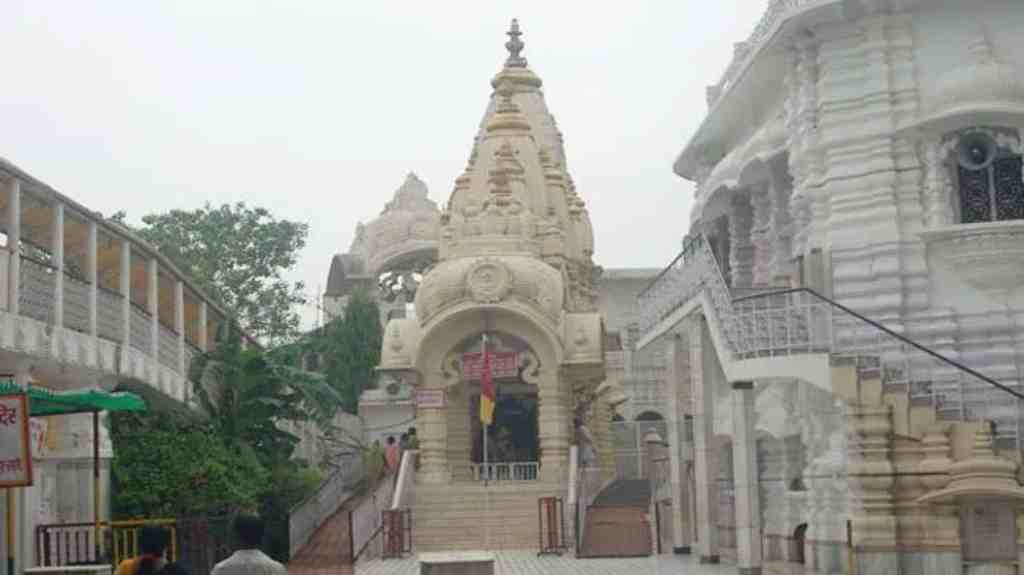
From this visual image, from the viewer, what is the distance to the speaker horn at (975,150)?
2183cm

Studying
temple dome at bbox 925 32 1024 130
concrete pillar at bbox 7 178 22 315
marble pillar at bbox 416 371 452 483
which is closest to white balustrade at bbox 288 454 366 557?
marble pillar at bbox 416 371 452 483

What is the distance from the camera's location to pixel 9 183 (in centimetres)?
1780

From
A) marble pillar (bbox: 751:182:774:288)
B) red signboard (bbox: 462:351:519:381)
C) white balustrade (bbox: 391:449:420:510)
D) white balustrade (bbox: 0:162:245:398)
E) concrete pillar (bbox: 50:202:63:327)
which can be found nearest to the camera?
white balustrade (bbox: 0:162:245:398)

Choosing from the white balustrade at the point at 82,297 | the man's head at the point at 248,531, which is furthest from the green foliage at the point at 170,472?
the man's head at the point at 248,531

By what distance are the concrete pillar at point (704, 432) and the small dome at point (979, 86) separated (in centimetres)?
495

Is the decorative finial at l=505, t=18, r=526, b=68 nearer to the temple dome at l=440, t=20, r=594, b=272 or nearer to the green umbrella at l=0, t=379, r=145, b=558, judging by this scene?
the temple dome at l=440, t=20, r=594, b=272

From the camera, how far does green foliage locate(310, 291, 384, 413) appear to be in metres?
47.4

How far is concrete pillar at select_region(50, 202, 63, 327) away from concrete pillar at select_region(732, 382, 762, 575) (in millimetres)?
8753

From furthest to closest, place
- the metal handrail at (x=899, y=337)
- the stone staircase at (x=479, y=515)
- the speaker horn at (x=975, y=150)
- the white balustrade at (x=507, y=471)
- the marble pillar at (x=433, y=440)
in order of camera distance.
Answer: the marble pillar at (x=433, y=440)
the white balustrade at (x=507, y=471)
the stone staircase at (x=479, y=515)
the speaker horn at (x=975, y=150)
the metal handrail at (x=899, y=337)

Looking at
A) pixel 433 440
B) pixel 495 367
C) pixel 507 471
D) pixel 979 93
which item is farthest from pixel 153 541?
pixel 507 471

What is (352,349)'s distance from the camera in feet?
156

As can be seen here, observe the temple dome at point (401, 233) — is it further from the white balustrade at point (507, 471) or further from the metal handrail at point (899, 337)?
the metal handrail at point (899, 337)

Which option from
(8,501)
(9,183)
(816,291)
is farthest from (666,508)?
(8,501)

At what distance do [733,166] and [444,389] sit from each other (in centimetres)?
1034
